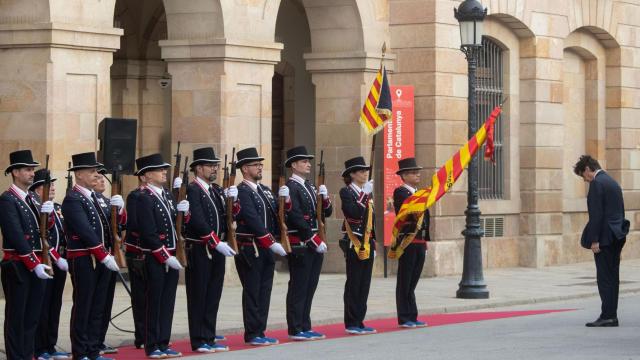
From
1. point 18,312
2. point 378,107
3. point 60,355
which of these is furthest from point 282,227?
point 378,107

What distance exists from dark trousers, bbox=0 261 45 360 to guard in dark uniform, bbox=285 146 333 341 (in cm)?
341

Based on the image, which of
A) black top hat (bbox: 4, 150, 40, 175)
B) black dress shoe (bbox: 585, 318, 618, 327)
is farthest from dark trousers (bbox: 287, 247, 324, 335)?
black top hat (bbox: 4, 150, 40, 175)

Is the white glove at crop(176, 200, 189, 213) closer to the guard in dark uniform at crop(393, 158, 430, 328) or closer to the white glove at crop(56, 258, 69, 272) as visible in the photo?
the white glove at crop(56, 258, 69, 272)

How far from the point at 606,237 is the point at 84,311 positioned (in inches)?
240

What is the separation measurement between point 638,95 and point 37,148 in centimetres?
1514

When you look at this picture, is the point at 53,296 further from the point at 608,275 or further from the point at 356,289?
the point at 608,275

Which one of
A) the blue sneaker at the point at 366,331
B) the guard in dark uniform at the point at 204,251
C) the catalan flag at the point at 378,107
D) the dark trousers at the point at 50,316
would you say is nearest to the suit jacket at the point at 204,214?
the guard in dark uniform at the point at 204,251

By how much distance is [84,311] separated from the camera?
14.2 m

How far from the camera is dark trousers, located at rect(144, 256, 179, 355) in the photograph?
14703mm

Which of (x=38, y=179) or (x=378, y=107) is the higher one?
(x=378, y=107)

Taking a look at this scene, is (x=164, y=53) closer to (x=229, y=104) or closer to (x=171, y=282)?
(x=229, y=104)

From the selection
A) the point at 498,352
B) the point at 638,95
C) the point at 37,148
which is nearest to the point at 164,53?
the point at 37,148

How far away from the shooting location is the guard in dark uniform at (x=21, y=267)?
13664 mm

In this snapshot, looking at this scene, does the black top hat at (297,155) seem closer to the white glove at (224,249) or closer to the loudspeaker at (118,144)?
the white glove at (224,249)
